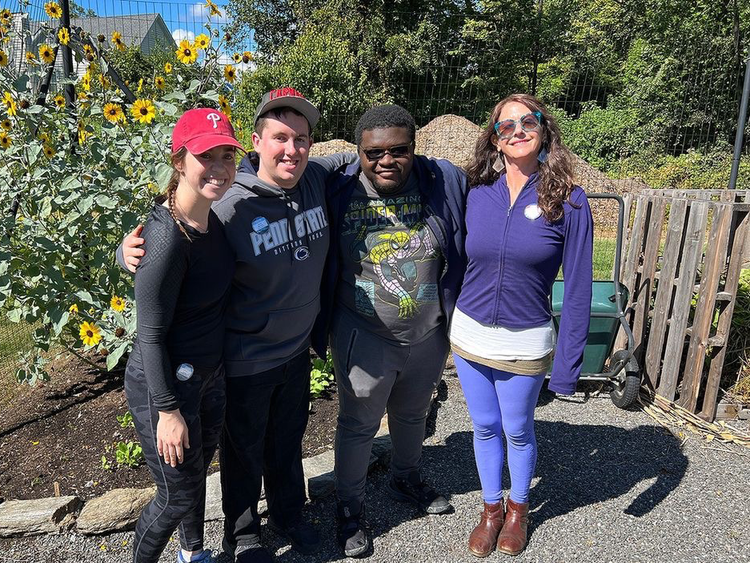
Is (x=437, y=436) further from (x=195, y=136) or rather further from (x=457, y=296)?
(x=195, y=136)

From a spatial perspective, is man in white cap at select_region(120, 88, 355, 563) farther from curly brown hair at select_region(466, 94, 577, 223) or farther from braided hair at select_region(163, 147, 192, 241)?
curly brown hair at select_region(466, 94, 577, 223)

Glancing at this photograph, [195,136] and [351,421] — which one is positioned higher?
[195,136]

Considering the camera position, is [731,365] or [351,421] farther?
[731,365]

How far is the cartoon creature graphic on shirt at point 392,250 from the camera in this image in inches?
93.5

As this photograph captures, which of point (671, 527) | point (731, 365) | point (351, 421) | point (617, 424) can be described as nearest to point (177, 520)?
point (351, 421)

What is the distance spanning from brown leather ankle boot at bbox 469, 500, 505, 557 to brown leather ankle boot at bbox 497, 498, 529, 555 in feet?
0.10

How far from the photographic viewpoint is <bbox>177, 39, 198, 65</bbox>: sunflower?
285 cm

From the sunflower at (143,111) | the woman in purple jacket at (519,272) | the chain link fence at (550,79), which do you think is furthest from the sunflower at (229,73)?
the chain link fence at (550,79)

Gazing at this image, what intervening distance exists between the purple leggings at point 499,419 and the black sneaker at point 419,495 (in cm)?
33

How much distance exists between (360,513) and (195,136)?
6.08 ft

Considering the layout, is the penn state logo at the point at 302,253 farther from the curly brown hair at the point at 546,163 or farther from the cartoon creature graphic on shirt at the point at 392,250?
the curly brown hair at the point at 546,163

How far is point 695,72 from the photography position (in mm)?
12898

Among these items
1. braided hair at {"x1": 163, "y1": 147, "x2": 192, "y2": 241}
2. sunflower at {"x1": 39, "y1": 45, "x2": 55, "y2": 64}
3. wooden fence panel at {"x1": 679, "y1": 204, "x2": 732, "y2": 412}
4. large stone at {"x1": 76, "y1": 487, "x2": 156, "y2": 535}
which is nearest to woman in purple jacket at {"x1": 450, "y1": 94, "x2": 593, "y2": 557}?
braided hair at {"x1": 163, "y1": 147, "x2": 192, "y2": 241}

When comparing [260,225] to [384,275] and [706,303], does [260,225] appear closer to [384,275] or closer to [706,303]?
[384,275]
